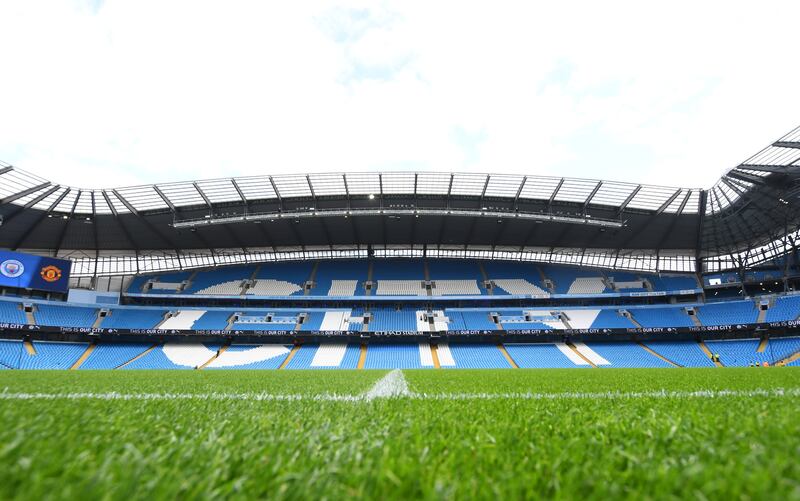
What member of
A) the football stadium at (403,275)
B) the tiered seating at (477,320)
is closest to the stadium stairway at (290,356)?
the football stadium at (403,275)

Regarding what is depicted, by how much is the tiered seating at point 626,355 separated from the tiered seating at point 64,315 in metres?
47.6

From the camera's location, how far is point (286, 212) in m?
32.8

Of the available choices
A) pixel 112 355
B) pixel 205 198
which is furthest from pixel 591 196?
pixel 112 355

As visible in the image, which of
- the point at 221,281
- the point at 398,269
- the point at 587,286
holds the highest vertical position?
the point at 398,269

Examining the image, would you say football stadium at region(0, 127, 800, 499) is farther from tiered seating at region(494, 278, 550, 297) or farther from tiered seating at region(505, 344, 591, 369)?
tiered seating at region(494, 278, 550, 297)

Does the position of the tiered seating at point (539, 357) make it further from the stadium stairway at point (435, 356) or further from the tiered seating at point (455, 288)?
the tiered seating at point (455, 288)

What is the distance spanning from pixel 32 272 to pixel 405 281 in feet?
115

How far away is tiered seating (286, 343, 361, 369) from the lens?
3092 cm

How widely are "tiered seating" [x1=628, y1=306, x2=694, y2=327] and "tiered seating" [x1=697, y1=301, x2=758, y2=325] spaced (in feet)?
4.73

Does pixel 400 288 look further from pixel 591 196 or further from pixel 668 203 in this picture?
pixel 668 203

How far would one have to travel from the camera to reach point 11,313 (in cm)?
3100

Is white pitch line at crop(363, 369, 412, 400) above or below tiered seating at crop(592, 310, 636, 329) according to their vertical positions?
below

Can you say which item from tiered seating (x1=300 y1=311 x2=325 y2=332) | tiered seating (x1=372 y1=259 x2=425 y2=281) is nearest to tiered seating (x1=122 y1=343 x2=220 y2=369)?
tiered seating (x1=300 y1=311 x2=325 y2=332)

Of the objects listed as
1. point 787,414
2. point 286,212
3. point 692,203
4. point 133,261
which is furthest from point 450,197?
point 133,261
